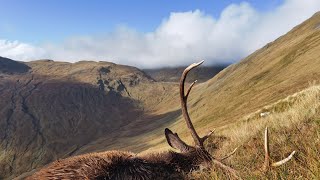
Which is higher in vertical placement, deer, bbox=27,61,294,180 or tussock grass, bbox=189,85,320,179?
deer, bbox=27,61,294,180

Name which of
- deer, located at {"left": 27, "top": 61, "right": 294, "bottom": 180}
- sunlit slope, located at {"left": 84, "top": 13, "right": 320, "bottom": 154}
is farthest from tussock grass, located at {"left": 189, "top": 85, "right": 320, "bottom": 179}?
sunlit slope, located at {"left": 84, "top": 13, "right": 320, "bottom": 154}

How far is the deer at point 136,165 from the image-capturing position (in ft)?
22.0

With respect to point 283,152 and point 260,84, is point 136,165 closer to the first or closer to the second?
point 283,152

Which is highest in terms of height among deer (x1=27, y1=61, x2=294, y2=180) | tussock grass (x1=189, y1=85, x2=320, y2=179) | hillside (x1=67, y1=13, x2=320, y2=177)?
deer (x1=27, y1=61, x2=294, y2=180)

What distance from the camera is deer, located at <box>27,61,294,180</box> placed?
6.71 metres

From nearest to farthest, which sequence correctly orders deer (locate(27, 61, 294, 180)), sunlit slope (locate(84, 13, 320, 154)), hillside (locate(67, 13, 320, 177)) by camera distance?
1. deer (locate(27, 61, 294, 180))
2. hillside (locate(67, 13, 320, 177))
3. sunlit slope (locate(84, 13, 320, 154))

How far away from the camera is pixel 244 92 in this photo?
9862 centimetres

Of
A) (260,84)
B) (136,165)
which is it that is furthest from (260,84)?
(136,165)

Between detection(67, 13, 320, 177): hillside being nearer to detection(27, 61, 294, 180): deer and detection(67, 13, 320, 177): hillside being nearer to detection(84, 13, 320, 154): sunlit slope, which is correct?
detection(84, 13, 320, 154): sunlit slope

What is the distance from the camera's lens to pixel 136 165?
23.3ft

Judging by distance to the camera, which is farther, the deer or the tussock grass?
the deer

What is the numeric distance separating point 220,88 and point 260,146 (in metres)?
121

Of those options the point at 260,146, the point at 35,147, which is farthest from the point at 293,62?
the point at 35,147

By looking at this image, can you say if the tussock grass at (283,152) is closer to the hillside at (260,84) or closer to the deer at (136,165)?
the deer at (136,165)
